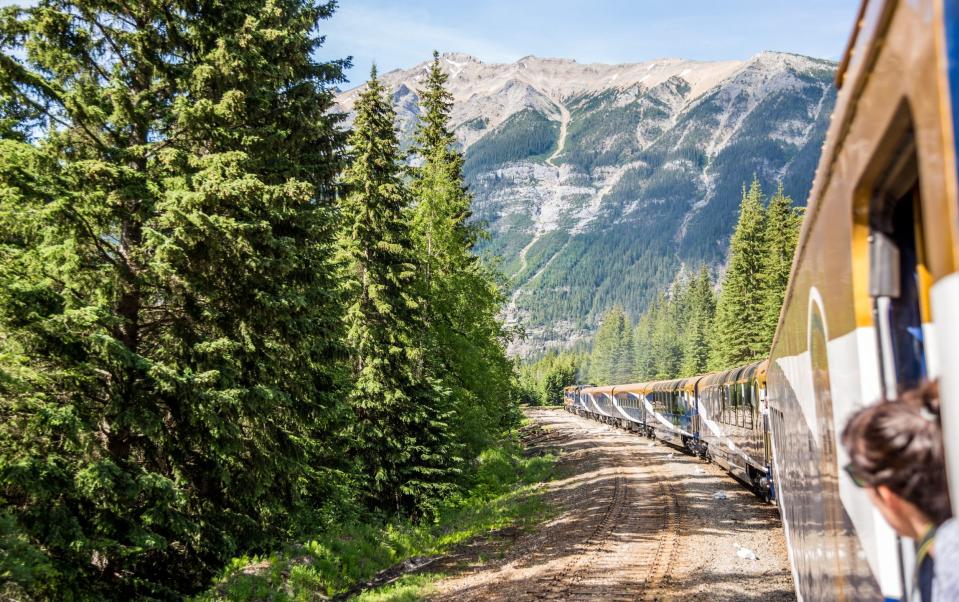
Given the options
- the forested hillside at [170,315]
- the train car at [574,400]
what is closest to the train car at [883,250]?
the forested hillside at [170,315]

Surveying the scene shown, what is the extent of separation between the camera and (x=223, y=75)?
11336mm

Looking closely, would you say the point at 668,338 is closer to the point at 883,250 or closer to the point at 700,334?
the point at 700,334

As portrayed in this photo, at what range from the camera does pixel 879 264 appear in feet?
6.55

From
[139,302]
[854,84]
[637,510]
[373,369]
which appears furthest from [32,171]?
[637,510]

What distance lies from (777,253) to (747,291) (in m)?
Result: 4.42

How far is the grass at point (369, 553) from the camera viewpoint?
416 inches

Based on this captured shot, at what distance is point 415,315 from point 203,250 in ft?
35.4

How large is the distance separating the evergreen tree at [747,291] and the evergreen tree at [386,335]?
108 feet

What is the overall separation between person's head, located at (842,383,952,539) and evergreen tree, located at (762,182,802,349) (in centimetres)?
4284

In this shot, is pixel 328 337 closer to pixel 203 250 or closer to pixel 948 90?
pixel 203 250

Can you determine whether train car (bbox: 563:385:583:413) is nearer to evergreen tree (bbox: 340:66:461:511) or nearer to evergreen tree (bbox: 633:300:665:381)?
evergreen tree (bbox: 633:300:665:381)

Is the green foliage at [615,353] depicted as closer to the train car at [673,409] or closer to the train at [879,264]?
the train car at [673,409]

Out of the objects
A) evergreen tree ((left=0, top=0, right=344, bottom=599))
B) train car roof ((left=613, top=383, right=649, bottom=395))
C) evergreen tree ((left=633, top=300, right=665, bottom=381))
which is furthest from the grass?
evergreen tree ((left=633, top=300, right=665, bottom=381))

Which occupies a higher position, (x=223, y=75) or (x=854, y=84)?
(x=223, y=75)
